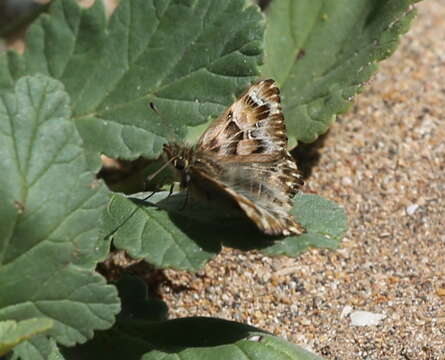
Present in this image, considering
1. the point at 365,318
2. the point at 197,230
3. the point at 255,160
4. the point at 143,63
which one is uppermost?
the point at 143,63

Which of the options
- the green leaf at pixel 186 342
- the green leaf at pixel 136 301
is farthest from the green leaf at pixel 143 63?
the green leaf at pixel 186 342

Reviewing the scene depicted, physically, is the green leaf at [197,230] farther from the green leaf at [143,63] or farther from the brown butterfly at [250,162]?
the green leaf at [143,63]

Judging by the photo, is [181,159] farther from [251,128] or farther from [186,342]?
[186,342]

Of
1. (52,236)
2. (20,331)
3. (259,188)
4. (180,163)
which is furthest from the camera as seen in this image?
(180,163)

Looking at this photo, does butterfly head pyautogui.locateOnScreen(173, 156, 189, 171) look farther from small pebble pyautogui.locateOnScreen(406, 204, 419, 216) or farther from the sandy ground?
small pebble pyautogui.locateOnScreen(406, 204, 419, 216)

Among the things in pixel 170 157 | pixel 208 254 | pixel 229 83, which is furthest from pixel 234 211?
pixel 229 83

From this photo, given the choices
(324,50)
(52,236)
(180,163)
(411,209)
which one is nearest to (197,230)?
(180,163)
